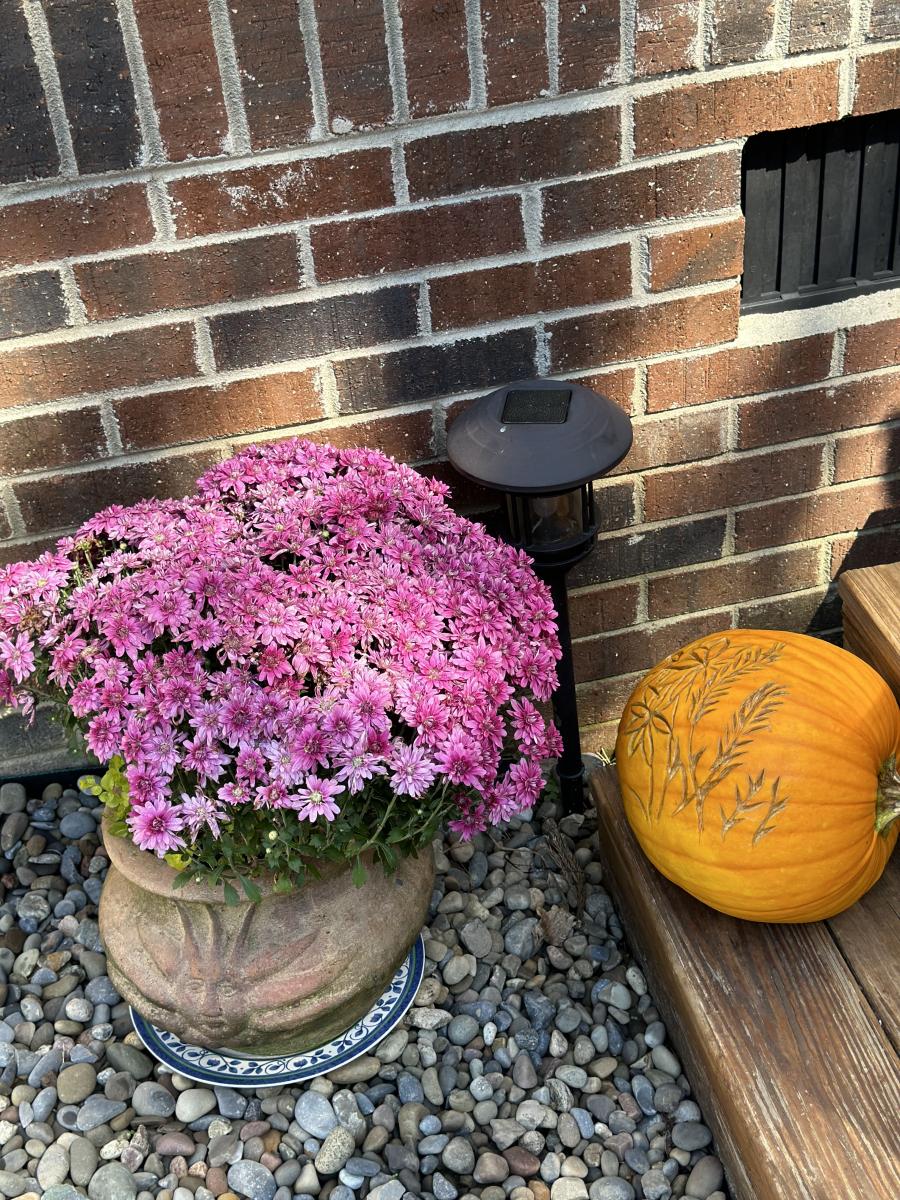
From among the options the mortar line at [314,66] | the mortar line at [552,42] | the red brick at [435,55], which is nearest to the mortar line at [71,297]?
the mortar line at [314,66]

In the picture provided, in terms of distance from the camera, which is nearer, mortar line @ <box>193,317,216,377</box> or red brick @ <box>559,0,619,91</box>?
red brick @ <box>559,0,619,91</box>

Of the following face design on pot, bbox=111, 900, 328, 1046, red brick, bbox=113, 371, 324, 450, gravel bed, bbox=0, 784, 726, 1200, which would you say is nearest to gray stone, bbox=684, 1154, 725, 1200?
gravel bed, bbox=0, 784, 726, 1200

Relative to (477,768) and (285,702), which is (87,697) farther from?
(477,768)

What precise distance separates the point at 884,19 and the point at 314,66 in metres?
0.95

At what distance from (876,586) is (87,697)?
1437mm

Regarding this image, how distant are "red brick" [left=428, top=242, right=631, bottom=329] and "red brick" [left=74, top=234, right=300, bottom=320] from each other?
0.87 ft

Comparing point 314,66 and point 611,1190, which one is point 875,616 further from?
point 314,66

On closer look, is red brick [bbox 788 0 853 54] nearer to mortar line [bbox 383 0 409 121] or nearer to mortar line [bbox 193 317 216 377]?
mortar line [bbox 383 0 409 121]

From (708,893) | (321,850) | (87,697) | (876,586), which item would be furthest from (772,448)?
(87,697)

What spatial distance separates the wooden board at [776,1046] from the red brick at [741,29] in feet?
4.38

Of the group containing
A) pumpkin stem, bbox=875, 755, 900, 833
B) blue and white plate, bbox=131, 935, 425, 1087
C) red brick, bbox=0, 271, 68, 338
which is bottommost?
blue and white plate, bbox=131, 935, 425, 1087

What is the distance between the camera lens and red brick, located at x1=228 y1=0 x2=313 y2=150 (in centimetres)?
168

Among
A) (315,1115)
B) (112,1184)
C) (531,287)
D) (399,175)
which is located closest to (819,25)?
(531,287)

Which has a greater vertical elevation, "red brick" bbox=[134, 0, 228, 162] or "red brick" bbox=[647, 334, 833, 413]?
"red brick" bbox=[134, 0, 228, 162]
